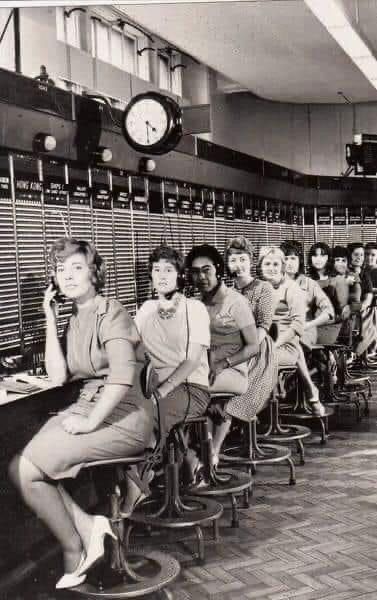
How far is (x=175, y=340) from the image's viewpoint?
385 cm

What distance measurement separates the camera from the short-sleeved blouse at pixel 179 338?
383 centimetres

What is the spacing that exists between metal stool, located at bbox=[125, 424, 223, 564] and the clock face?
6.96ft

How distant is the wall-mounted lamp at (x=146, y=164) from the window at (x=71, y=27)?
1925 mm

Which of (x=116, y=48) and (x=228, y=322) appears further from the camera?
(x=116, y=48)

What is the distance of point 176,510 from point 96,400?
896mm

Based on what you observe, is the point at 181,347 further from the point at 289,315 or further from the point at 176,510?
the point at 289,315

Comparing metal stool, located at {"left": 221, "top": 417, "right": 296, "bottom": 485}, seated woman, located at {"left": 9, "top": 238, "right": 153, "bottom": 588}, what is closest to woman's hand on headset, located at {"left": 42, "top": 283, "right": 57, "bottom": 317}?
seated woman, located at {"left": 9, "top": 238, "right": 153, "bottom": 588}

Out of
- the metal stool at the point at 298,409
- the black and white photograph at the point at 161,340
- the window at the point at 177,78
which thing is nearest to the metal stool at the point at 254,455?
the black and white photograph at the point at 161,340

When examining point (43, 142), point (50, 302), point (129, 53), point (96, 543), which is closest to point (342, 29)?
point (129, 53)

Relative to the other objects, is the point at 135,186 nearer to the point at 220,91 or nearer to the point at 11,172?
the point at 11,172

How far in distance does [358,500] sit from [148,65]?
18.7 ft

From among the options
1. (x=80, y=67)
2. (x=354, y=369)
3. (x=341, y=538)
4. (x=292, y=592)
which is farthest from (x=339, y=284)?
(x=292, y=592)

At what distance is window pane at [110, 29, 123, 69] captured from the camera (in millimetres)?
7656

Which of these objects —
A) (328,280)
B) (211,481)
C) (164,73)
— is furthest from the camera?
(164,73)
